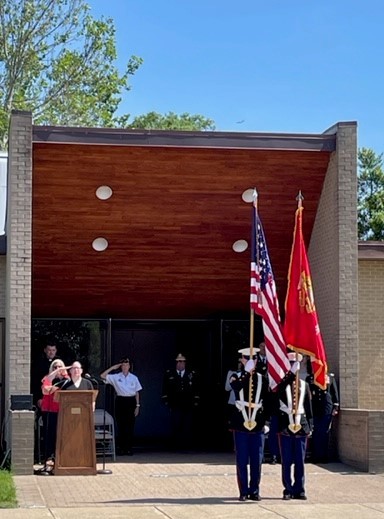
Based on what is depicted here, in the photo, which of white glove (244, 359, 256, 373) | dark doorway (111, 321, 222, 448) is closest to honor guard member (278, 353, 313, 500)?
white glove (244, 359, 256, 373)

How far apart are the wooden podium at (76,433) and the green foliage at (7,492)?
979 mm

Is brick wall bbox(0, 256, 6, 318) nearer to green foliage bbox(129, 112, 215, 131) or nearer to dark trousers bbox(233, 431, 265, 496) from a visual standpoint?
dark trousers bbox(233, 431, 265, 496)

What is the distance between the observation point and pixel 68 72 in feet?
132

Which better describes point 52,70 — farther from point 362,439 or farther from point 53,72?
point 362,439

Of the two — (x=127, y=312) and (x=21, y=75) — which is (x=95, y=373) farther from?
(x=21, y=75)

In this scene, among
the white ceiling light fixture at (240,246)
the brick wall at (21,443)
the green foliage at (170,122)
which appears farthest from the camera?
the green foliage at (170,122)

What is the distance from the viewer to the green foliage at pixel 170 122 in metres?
53.4

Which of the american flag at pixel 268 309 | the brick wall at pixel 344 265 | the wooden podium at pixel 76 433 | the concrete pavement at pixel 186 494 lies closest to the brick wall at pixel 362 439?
the concrete pavement at pixel 186 494

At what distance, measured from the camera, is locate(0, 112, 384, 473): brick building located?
17391mm

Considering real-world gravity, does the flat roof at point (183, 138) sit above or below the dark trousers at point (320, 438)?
above

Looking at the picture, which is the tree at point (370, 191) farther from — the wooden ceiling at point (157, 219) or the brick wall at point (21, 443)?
the brick wall at point (21, 443)

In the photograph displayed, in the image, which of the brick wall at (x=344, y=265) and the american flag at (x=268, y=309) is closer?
the american flag at (x=268, y=309)

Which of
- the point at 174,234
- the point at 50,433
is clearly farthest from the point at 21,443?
the point at 174,234

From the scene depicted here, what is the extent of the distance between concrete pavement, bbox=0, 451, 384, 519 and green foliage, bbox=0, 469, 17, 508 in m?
0.12
